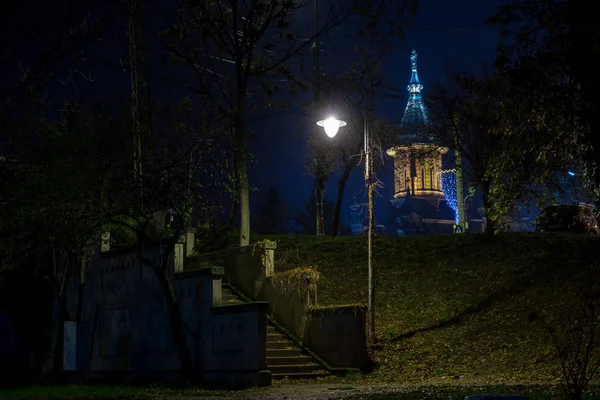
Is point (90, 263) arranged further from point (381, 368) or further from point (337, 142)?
point (337, 142)

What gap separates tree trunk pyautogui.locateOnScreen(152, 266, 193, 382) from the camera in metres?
18.9

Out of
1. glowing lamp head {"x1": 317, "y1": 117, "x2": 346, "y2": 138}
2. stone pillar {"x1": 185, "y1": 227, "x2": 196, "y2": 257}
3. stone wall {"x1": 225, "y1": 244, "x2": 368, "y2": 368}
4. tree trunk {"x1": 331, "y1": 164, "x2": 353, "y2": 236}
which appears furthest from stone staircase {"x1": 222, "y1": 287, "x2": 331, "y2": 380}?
tree trunk {"x1": 331, "y1": 164, "x2": 353, "y2": 236}

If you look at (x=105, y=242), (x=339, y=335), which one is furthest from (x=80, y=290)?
(x=339, y=335)

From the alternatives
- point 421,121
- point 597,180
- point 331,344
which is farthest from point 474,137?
point 597,180

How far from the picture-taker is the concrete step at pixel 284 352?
19.2 meters

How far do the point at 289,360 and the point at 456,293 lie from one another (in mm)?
7144

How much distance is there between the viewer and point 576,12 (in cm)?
1145

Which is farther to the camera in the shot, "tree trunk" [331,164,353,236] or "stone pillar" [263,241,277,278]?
"tree trunk" [331,164,353,236]

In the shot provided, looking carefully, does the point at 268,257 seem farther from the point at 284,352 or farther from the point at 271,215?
the point at 271,215

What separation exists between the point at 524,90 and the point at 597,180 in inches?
79.3

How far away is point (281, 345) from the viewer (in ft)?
65.2

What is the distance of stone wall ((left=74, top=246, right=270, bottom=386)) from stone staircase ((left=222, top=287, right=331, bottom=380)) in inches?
53.7

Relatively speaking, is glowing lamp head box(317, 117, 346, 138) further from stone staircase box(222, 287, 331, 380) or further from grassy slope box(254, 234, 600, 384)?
grassy slope box(254, 234, 600, 384)

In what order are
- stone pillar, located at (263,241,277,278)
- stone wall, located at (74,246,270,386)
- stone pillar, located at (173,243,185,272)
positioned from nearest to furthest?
stone wall, located at (74,246,270,386) < stone pillar, located at (173,243,185,272) < stone pillar, located at (263,241,277,278)
